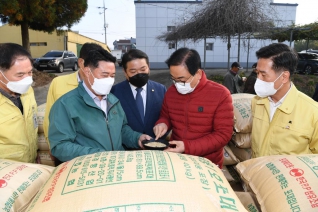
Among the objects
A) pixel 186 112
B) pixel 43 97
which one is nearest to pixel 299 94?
pixel 186 112

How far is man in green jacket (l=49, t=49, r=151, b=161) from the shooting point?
1665 millimetres

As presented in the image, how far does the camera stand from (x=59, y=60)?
55.2 feet

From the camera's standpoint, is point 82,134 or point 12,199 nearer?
point 12,199

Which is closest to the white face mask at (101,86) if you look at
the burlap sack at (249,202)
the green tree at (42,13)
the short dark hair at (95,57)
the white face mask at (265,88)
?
the short dark hair at (95,57)

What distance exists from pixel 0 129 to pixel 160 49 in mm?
21005

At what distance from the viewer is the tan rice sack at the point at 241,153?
107 inches

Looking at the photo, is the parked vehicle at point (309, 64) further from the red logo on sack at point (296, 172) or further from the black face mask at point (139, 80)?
the red logo on sack at point (296, 172)

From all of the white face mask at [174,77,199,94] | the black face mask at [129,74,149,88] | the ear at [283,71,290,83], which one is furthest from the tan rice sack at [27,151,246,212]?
the black face mask at [129,74,149,88]

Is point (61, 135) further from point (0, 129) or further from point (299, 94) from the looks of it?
point (299, 94)

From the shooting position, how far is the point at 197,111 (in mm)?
→ 1992

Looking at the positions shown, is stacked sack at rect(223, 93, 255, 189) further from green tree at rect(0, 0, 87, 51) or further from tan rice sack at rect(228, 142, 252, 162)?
green tree at rect(0, 0, 87, 51)

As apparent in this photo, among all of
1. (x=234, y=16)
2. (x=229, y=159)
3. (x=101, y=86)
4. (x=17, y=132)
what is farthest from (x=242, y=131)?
(x=234, y=16)

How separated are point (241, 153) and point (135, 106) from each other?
124 cm

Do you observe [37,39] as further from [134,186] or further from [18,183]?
[134,186]
